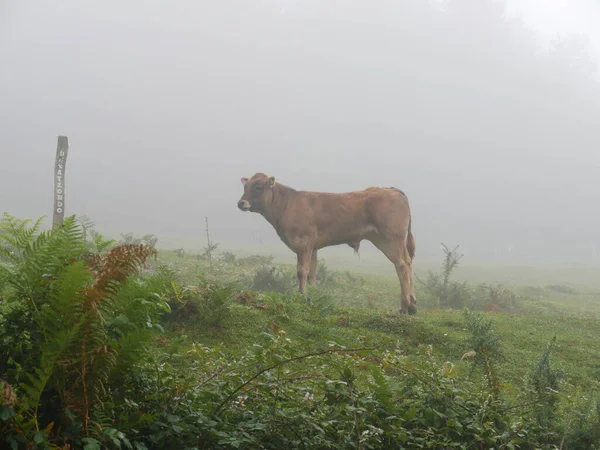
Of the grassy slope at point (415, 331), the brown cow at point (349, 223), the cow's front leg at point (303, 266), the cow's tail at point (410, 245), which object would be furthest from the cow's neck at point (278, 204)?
the grassy slope at point (415, 331)

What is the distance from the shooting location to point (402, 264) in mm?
12188

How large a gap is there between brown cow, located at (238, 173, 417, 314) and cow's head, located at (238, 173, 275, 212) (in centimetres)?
60

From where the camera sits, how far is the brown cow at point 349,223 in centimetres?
1236

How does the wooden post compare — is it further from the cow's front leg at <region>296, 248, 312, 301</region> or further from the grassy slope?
the grassy slope

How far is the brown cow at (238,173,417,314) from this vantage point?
12359 mm

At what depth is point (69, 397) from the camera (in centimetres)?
245

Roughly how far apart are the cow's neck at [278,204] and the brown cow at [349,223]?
0.11 ft

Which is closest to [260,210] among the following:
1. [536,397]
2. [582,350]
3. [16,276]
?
[582,350]

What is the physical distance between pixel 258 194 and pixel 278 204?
25.4 inches

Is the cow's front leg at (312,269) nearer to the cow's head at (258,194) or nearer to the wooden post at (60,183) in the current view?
the cow's head at (258,194)

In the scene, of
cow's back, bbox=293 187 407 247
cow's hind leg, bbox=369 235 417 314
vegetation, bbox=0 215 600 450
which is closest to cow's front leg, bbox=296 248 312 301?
cow's back, bbox=293 187 407 247

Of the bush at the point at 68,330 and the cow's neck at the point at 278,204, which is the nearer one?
the bush at the point at 68,330

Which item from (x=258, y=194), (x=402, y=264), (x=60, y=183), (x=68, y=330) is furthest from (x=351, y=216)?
(x=68, y=330)

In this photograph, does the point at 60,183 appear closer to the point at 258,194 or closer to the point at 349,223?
the point at 258,194
